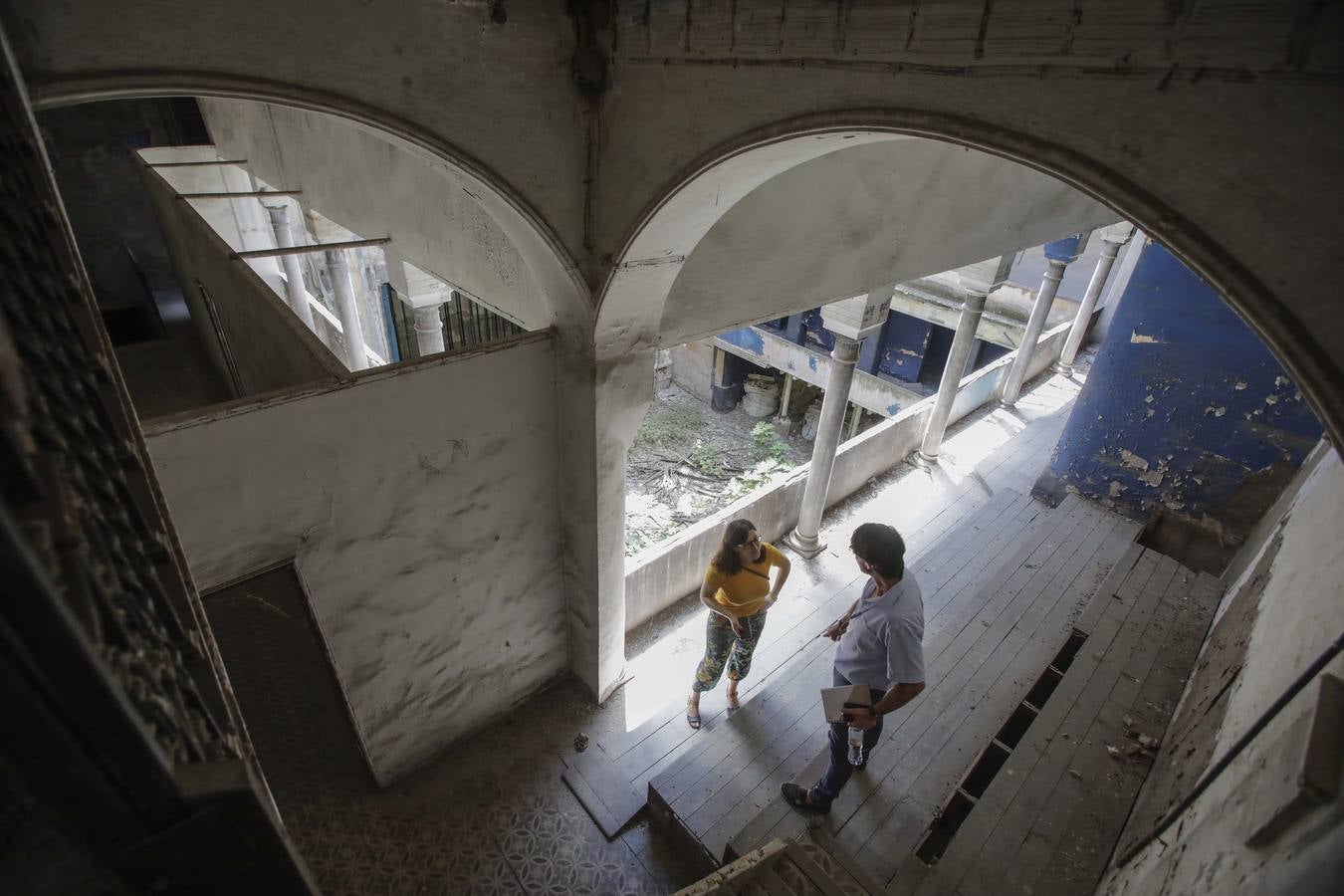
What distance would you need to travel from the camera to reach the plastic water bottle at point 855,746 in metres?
3.20

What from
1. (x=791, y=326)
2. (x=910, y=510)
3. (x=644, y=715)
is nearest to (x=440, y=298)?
(x=644, y=715)

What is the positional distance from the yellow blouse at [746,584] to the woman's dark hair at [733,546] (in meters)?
0.05

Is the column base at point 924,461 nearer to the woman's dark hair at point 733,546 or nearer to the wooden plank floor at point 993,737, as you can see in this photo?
the wooden plank floor at point 993,737

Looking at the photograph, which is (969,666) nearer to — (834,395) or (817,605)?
(817,605)

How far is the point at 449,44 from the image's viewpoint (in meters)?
2.46

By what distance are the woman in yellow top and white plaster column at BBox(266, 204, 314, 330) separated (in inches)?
214

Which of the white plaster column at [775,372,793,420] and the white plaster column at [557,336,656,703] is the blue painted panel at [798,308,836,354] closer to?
the white plaster column at [775,372,793,420]

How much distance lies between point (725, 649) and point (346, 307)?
620cm

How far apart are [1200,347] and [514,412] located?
5.46 m

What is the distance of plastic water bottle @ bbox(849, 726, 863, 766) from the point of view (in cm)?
320

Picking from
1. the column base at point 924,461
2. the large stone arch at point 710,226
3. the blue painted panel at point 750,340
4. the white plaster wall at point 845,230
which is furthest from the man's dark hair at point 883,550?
the blue painted panel at point 750,340

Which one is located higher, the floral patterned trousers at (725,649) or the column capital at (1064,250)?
the column capital at (1064,250)

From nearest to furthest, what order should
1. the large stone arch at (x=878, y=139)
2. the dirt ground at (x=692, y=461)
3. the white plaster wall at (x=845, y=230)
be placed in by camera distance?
the large stone arch at (x=878, y=139), the white plaster wall at (x=845, y=230), the dirt ground at (x=692, y=461)

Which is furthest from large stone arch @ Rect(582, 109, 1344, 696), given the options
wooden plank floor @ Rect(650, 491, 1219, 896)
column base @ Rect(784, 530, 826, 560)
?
column base @ Rect(784, 530, 826, 560)
